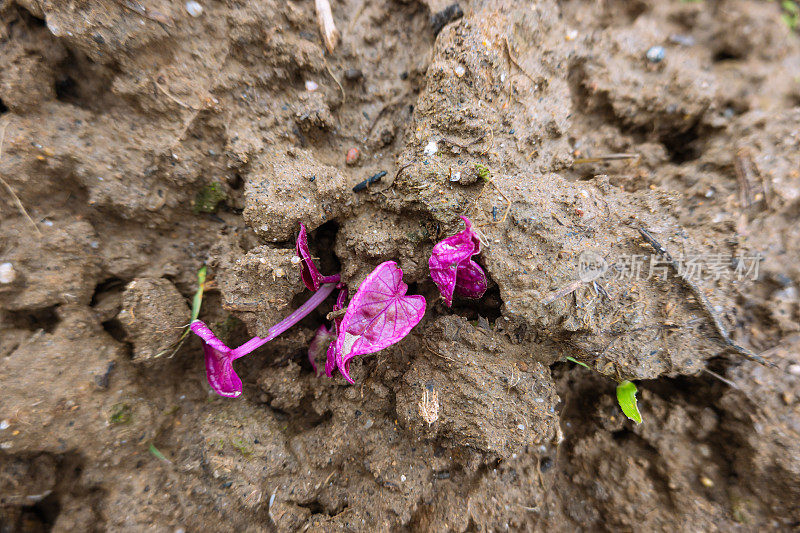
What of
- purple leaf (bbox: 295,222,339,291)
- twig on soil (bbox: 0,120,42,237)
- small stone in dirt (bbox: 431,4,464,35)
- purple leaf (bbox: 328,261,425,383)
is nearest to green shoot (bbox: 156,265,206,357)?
purple leaf (bbox: 295,222,339,291)

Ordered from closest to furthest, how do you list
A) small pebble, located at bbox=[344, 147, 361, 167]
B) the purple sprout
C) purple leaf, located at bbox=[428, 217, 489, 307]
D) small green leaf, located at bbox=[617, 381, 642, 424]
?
purple leaf, located at bbox=[428, 217, 489, 307], the purple sprout, small green leaf, located at bbox=[617, 381, 642, 424], small pebble, located at bbox=[344, 147, 361, 167]

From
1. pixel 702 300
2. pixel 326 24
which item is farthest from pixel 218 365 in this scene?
pixel 702 300

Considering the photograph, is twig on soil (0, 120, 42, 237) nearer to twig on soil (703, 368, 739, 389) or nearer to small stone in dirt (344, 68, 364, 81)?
small stone in dirt (344, 68, 364, 81)

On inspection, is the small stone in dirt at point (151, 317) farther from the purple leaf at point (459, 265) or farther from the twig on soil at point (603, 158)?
the twig on soil at point (603, 158)

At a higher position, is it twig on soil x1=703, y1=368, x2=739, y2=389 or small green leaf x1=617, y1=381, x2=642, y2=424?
twig on soil x1=703, y1=368, x2=739, y2=389

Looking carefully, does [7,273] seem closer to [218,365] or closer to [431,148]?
[218,365]

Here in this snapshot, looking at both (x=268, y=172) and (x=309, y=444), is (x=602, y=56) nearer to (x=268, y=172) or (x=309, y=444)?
(x=268, y=172)

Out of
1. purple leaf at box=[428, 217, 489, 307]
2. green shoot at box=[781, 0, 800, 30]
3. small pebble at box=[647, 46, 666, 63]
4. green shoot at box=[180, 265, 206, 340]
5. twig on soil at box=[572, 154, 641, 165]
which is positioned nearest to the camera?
purple leaf at box=[428, 217, 489, 307]
